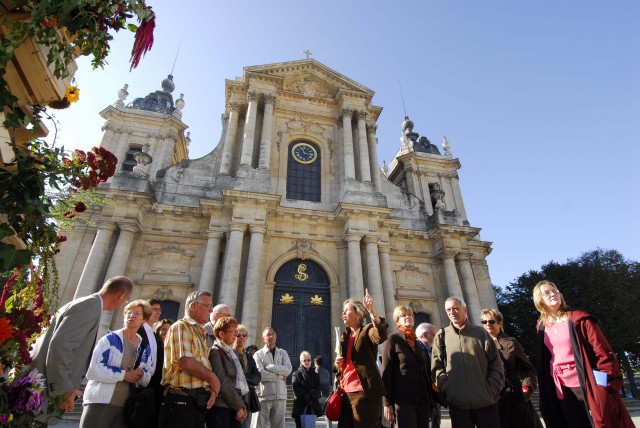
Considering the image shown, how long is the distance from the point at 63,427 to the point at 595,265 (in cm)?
2787

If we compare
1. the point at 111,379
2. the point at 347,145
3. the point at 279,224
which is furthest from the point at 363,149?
the point at 111,379

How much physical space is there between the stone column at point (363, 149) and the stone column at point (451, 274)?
4.92 metres

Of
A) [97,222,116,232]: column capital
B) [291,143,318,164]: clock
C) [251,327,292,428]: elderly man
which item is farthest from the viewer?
[291,143,318,164]: clock

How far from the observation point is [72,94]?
3.13m

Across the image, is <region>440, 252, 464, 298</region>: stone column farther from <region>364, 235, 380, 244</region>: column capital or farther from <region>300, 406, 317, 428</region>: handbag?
<region>300, 406, 317, 428</region>: handbag

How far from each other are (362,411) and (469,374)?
45.2 inches

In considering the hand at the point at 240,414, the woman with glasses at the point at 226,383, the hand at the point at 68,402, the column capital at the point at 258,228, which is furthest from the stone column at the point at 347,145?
the hand at the point at 68,402

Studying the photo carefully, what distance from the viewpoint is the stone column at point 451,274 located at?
15.5 metres

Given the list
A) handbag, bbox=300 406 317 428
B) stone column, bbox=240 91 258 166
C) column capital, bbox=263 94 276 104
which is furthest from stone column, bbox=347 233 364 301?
column capital, bbox=263 94 276 104

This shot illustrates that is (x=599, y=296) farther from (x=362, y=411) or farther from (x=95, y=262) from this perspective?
(x=95, y=262)

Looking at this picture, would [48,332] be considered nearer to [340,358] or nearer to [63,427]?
[340,358]

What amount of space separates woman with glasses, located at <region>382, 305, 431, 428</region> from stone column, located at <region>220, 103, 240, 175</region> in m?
13.3

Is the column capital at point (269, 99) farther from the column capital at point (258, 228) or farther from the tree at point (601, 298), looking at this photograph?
the tree at point (601, 298)

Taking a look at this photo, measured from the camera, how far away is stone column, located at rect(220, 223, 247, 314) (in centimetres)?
1241
